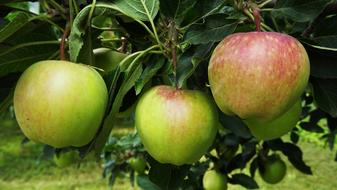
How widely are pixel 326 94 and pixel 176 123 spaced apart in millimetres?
344

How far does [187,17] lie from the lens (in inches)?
41.3

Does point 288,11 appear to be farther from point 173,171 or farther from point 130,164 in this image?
Result: point 130,164

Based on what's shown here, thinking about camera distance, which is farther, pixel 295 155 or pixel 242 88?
pixel 295 155

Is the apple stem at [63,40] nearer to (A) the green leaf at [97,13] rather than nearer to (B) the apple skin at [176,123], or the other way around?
(A) the green leaf at [97,13]

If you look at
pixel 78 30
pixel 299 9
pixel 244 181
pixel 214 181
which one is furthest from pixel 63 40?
pixel 244 181

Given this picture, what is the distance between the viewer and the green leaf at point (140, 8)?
Answer: 37.1 inches

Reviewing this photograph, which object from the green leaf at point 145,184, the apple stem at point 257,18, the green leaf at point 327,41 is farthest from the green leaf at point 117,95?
the green leaf at point 145,184

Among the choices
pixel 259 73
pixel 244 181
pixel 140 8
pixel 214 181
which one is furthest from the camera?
pixel 244 181

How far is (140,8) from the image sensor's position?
0.96m

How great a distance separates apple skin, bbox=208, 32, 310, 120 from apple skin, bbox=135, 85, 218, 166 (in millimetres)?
92

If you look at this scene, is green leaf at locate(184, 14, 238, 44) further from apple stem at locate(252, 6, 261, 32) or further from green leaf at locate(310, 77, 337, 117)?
green leaf at locate(310, 77, 337, 117)

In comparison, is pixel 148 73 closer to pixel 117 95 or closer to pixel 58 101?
pixel 117 95

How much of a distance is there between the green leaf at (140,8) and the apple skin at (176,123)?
5.7 inches

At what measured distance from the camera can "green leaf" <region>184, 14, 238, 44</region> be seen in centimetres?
89
